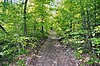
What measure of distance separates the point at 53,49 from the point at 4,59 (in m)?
3.87

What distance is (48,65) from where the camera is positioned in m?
9.38

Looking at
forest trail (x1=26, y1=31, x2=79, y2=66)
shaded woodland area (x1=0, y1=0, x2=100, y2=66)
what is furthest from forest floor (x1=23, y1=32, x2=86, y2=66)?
shaded woodland area (x1=0, y1=0, x2=100, y2=66)

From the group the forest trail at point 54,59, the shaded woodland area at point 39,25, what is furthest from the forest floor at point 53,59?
the shaded woodland area at point 39,25

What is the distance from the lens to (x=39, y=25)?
47.6ft

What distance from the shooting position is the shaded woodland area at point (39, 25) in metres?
8.42

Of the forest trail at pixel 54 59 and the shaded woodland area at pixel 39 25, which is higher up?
the shaded woodland area at pixel 39 25

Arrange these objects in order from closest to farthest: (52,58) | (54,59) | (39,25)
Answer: (54,59)
(52,58)
(39,25)

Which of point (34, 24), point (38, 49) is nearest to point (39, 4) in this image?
point (34, 24)

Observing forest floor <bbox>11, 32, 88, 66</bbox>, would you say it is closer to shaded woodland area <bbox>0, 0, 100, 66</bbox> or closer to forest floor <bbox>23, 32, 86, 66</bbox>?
forest floor <bbox>23, 32, 86, 66</bbox>

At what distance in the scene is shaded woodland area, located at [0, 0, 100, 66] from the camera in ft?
27.6

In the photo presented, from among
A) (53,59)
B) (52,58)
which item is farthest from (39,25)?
(53,59)

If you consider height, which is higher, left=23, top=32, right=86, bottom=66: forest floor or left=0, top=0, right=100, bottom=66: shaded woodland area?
left=0, top=0, right=100, bottom=66: shaded woodland area

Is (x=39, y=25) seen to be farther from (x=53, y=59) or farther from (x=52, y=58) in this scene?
(x=53, y=59)

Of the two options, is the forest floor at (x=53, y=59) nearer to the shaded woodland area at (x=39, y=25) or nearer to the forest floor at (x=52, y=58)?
the forest floor at (x=52, y=58)
